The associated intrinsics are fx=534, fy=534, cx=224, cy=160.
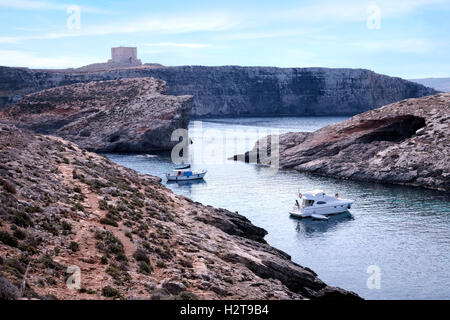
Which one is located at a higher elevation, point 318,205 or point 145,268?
point 145,268

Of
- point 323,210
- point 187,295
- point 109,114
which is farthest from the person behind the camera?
point 109,114

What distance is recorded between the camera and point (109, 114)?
118688 mm

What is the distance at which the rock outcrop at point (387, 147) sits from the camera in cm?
6869

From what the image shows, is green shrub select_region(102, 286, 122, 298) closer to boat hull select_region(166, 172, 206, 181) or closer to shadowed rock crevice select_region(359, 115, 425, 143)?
boat hull select_region(166, 172, 206, 181)

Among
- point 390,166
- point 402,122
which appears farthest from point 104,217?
point 402,122

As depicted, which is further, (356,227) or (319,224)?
(319,224)

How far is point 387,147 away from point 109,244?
199 ft

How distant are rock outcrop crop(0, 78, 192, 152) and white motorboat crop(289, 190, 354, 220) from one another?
59.7 m

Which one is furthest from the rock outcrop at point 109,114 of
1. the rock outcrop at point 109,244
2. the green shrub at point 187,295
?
the green shrub at point 187,295
